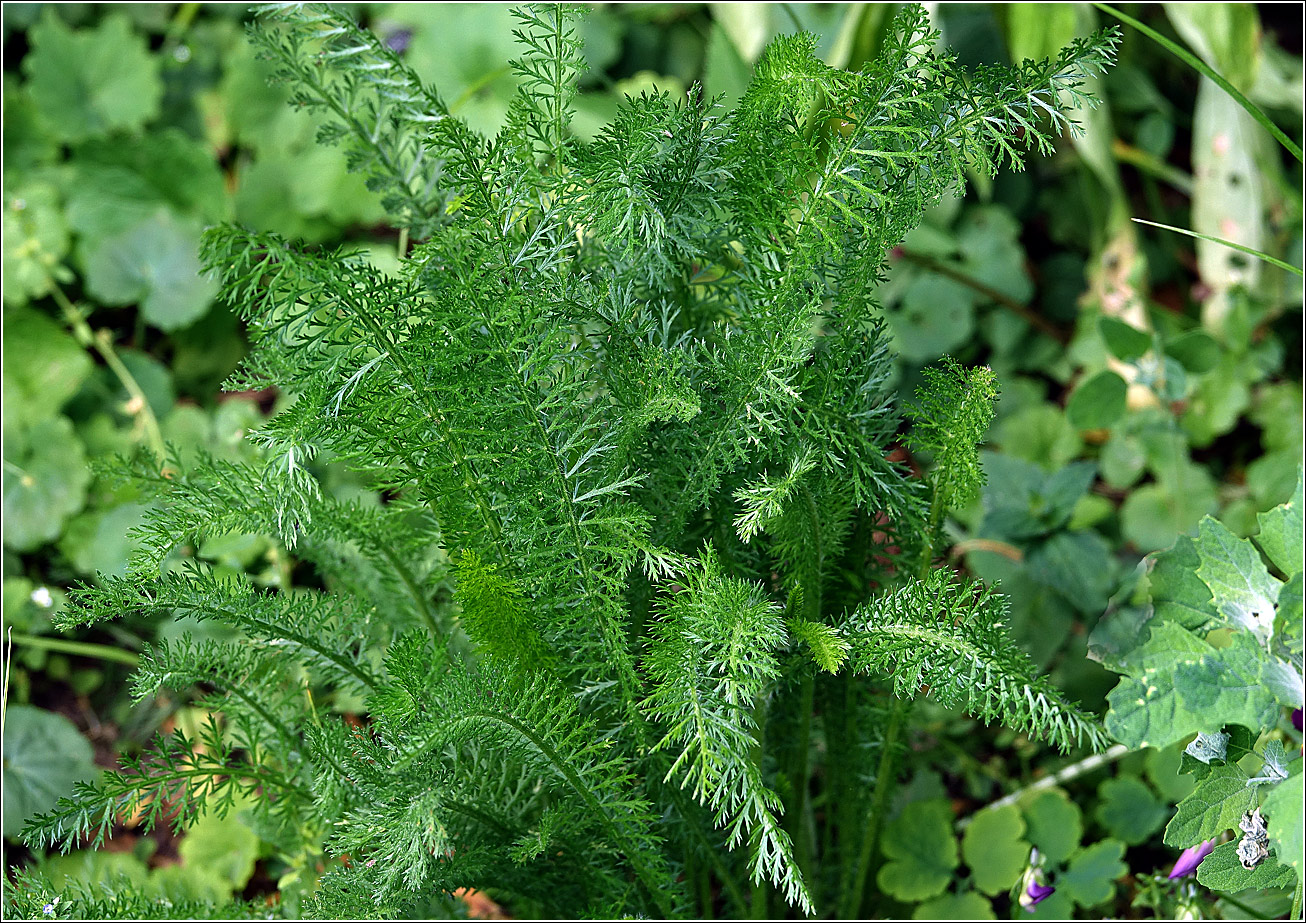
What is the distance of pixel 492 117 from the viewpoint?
1512 mm

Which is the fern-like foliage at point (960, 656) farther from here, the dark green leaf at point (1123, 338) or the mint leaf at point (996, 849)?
the dark green leaf at point (1123, 338)

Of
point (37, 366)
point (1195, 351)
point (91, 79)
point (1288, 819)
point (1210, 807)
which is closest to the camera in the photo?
point (1288, 819)

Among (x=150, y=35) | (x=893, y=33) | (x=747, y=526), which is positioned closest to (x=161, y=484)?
(x=747, y=526)

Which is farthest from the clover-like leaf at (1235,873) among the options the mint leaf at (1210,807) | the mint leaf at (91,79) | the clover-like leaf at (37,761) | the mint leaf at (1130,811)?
the mint leaf at (91,79)

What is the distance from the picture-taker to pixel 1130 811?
3.29 ft

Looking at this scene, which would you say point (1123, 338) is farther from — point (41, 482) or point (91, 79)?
point (91, 79)

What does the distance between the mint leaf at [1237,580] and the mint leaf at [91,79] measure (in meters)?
1.66

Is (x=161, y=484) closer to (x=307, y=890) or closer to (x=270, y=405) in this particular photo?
(x=307, y=890)

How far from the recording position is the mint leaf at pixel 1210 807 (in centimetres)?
67

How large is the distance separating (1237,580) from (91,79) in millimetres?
1760

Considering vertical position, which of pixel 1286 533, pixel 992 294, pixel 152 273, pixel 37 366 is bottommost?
pixel 37 366

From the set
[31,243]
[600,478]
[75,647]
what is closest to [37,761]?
[75,647]

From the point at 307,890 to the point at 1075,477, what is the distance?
34.3 inches

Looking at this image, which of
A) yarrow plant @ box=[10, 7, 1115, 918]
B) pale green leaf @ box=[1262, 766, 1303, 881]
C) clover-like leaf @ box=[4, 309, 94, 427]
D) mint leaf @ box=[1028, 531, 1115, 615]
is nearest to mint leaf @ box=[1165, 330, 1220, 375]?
mint leaf @ box=[1028, 531, 1115, 615]
